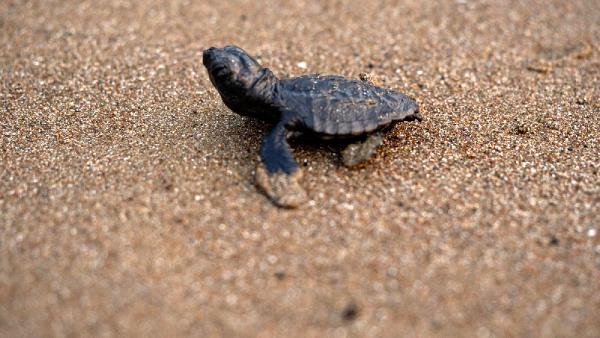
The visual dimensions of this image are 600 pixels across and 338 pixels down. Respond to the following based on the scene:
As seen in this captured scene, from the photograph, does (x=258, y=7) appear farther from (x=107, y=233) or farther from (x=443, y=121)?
(x=107, y=233)

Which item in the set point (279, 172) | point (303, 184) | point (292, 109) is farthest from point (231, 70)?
point (303, 184)

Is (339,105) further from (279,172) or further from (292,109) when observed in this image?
(279,172)

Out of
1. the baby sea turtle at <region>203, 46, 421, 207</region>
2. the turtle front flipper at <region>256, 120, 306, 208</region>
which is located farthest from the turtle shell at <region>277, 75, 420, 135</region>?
the turtle front flipper at <region>256, 120, 306, 208</region>

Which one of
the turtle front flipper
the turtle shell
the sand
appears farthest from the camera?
the turtle shell

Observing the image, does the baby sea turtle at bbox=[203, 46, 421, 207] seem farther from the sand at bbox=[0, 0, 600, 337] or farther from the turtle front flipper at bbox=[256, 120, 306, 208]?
the sand at bbox=[0, 0, 600, 337]

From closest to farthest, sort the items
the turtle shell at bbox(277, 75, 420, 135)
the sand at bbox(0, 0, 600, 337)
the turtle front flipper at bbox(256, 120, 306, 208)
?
1. the sand at bbox(0, 0, 600, 337)
2. the turtle front flipper at bbox(256, 120, 306, 208)
3. the turtle shell at bbox(277, 75, 420, 135)
